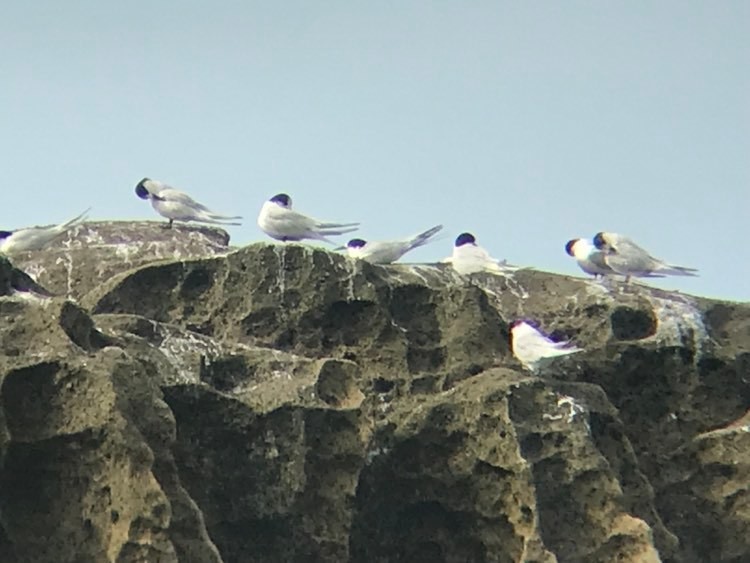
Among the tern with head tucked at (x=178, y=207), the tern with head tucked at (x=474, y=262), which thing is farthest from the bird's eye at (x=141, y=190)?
the tern with head tucked at (x=474, y=262)

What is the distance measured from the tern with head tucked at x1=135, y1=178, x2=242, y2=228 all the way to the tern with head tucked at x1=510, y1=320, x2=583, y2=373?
694 centimetres

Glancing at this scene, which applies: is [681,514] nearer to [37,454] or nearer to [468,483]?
[468,483]

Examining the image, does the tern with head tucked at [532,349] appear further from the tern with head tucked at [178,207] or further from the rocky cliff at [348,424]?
the tern with head tucked at [178,207]

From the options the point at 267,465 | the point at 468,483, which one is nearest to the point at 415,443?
the point at 468,483

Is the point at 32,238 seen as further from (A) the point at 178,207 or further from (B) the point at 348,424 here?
(B) the point at 348,424

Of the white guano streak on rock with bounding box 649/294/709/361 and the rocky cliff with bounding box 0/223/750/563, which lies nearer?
the rocky cliff with bounding box 0/223/750/563

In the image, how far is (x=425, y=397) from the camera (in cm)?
1234

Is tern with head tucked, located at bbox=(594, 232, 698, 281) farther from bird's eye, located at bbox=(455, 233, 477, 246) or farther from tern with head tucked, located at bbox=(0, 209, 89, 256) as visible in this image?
tern with head tucked, located at bbox=(0, 209, 89, 256)

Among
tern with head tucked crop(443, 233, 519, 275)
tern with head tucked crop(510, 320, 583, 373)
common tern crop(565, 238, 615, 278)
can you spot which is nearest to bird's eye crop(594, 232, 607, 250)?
common tern crop(565, 238, 615, 278)

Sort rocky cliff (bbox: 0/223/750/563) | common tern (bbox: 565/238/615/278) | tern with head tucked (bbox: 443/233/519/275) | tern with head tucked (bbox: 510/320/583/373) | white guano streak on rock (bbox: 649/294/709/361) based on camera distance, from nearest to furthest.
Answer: rocky cliff (bbox: 0/223/750/563)
tern with head tucked (bbox: 510/320/583/373)
white guano streak on rock (bbox: 649/294/709/361)
tern with head tucked (bbox: 443/233/519/275)
common tern (bbox: 565/238/615/278)

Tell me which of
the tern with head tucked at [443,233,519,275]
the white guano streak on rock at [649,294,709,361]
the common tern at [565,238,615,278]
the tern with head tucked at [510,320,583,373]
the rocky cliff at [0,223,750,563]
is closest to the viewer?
the rocky cliff at [0,223,750,563]

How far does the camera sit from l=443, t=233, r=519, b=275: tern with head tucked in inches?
680

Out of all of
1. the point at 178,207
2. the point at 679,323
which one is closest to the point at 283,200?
the point at 178,207

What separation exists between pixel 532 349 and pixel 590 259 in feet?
21.3
